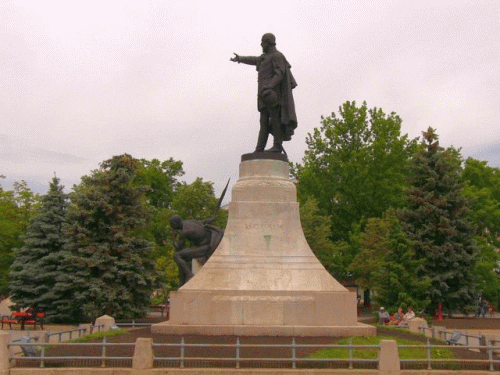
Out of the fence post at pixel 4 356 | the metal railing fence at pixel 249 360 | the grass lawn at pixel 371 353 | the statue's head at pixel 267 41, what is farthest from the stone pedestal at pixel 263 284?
the fence post at pixel 4 356

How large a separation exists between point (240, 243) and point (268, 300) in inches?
84.3

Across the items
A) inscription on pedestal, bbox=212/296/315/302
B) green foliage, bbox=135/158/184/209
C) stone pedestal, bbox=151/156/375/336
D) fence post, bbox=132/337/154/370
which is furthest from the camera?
green foliage, bbox=135/158/184/209

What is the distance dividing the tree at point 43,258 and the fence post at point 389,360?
844 inches

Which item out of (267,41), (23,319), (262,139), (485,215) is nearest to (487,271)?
(485,215)

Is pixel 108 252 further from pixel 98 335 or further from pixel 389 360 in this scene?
pixel 389 360

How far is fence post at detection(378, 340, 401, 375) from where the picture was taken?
1205 centimetres

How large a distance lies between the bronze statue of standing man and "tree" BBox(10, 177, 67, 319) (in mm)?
14963

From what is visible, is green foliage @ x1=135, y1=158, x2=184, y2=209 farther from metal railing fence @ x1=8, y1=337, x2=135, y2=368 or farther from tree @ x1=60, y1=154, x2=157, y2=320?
metal railing fence @ x1=8, y1=337, x2=135, y2=368

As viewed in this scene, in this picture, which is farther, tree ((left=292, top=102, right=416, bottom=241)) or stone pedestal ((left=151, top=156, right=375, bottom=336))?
tree ((left=292, top=102, right=416, bottom=241))

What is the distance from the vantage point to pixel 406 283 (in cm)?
2925

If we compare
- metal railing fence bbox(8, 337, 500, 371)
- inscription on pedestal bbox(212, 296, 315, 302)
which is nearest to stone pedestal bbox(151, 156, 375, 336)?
inscription on pedestal bbox(212, 296, 315, 302)

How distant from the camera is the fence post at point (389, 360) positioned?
12047 mm

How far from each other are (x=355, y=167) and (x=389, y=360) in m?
33.3

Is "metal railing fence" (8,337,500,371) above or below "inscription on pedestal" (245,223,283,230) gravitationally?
below
